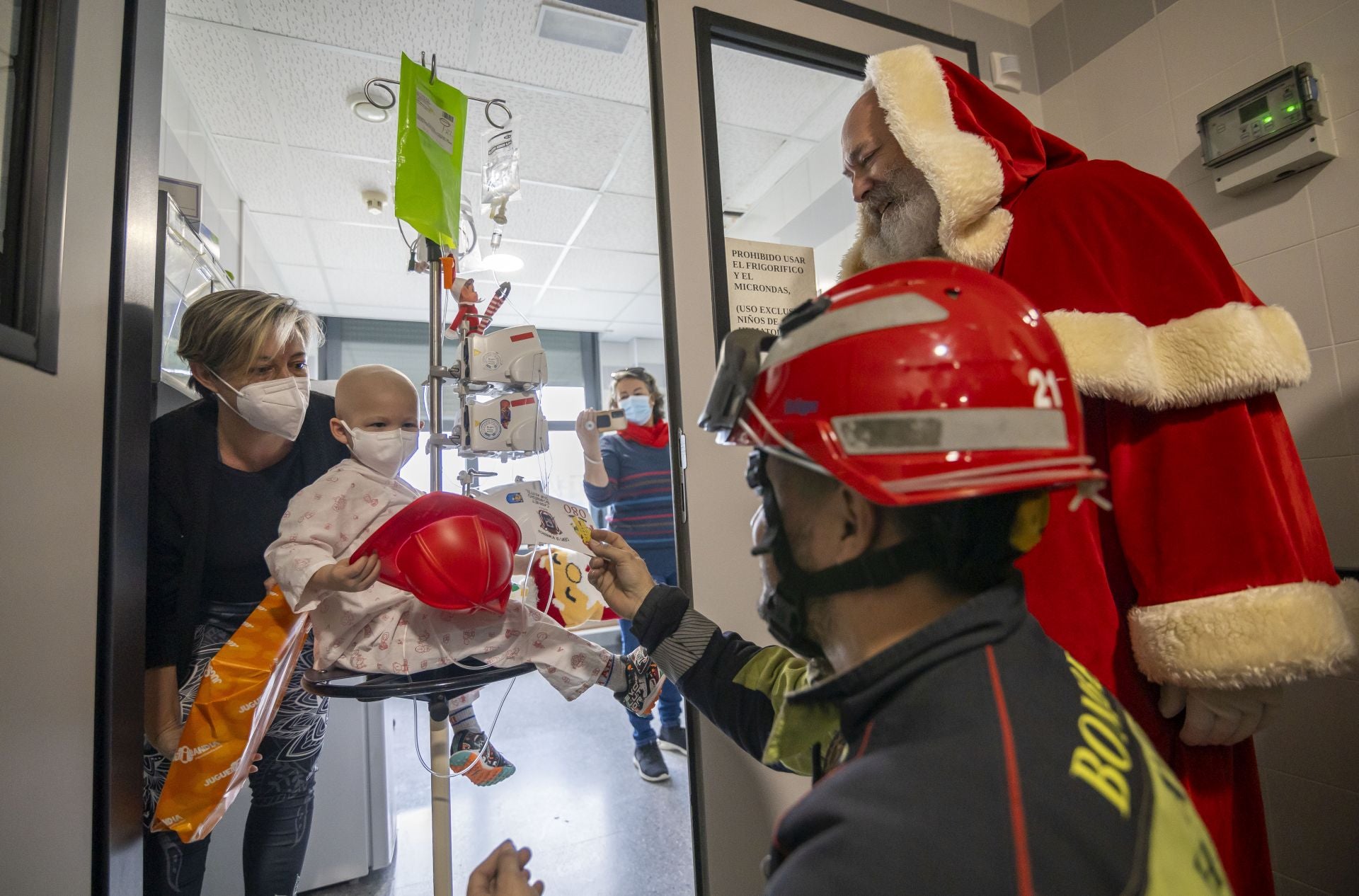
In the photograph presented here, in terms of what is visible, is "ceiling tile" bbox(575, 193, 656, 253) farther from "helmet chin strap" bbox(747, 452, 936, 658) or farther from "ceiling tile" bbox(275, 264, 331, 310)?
"helmet chin strap" bbox(747, 452, 936, 658)

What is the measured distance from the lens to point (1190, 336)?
88cm

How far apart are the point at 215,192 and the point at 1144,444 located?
13.2 ft

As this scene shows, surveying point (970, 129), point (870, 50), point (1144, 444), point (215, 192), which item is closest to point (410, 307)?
point (215, 192)

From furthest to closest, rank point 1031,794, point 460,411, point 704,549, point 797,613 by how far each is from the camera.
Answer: point 704,549, point 460,411, point 797,613, point 1031,794

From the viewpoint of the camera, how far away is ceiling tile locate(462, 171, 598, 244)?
12.0 feet

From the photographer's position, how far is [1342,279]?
1.45m

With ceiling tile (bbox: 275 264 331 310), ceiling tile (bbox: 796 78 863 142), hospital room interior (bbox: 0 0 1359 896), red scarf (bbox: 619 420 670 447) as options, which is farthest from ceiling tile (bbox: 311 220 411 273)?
ceiling tile (bbox: 796 78 863 142)

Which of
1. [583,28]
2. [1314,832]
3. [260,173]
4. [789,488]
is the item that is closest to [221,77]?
[260,173]

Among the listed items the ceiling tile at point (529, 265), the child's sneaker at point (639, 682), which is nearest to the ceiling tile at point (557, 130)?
the ceiling tile at point (529, 265)

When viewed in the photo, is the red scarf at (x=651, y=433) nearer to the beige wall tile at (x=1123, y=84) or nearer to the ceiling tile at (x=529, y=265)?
the beige wall tile at (x=1123, y=84)

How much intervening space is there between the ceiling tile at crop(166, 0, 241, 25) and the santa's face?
7.91 ft

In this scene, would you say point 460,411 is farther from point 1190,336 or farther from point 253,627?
point 1190,336

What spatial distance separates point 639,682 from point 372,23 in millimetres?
2595

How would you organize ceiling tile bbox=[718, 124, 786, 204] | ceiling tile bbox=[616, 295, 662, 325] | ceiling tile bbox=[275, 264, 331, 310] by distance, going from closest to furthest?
1. ceiling tile bbox=[718, 124, 786, 204]
2. ceiling tile bbox=[275, 264, 331, 310]
3. ceiling tile bbox=[616, 295, 662, 325]
